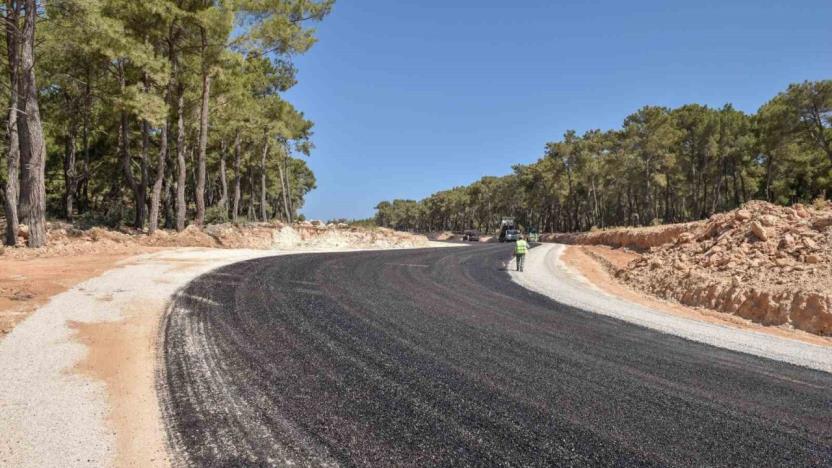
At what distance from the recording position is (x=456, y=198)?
95125mm

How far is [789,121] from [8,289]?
41.8m

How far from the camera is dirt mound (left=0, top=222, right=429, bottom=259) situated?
44.4 ft

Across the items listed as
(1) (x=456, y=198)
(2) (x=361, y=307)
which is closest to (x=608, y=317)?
(2) (x=361, y=307)

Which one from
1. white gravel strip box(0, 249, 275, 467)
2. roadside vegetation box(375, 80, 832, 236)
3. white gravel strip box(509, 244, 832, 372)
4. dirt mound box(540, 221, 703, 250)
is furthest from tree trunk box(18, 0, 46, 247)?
roadside vegetation box(375, 80, 832, 236)

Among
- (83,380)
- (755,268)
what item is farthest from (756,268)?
(83,380)

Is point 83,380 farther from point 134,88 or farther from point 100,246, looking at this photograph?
point 134,88

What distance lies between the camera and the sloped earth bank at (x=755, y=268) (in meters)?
8.78

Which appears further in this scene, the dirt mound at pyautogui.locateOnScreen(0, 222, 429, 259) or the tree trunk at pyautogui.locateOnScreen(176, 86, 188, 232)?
the tree trunk at pyautogui.locateOnScreen(176, 86, 188, 232)

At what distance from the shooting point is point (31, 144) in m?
13.1

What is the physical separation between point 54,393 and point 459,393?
357cm

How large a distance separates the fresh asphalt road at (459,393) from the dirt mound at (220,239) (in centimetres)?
939

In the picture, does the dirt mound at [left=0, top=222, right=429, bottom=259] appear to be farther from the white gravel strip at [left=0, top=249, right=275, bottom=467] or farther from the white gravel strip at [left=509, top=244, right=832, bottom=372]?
the white gravel strip at [left=509, top=244, right=832, bottom=372]

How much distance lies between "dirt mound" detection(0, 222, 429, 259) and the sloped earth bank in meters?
17.5

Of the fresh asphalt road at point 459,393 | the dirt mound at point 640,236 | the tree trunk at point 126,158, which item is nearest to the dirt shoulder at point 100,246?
the tree trunk at point 126,158
